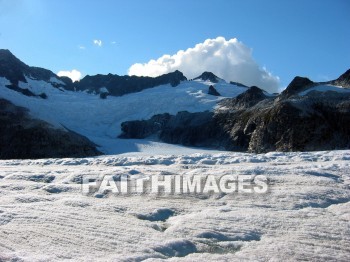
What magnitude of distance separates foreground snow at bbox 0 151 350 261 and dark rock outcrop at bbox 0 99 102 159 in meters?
46.9

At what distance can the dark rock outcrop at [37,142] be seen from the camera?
65.8m

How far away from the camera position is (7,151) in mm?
68062

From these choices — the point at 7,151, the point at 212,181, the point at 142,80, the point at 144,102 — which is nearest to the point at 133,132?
the point at 144,102

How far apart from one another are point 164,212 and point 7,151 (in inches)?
2409

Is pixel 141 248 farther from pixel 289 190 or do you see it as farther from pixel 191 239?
pixel 289 190

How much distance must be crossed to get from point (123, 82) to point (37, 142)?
96.4m

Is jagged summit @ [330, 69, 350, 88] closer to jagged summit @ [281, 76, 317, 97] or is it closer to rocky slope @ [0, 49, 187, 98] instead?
jagged summit @ [281, 76, 317, 97]

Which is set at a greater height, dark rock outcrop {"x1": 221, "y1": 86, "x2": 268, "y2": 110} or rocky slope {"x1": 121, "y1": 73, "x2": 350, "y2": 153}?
dark rock outcrop {"x1": 221, "y1": 86, "x2": 268, "y2": 110}

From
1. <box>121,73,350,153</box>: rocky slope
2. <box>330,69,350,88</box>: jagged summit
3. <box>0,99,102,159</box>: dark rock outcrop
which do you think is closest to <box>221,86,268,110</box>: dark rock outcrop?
<box>121,73,350,153</box>: rocky slope

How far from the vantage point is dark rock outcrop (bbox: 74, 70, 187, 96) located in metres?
151

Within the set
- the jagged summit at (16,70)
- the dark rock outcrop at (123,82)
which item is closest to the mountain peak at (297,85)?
the dark rock outcrop at (123,82)

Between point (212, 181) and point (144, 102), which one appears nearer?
point (212, 181)

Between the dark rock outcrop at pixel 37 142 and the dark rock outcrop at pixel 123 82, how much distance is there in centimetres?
7836

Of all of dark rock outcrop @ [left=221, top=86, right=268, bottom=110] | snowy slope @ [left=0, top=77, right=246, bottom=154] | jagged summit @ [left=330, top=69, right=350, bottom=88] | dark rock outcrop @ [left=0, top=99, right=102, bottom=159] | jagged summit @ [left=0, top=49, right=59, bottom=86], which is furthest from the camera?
jagged summit @ [left=0, top=49, right=59, bottom=86]
